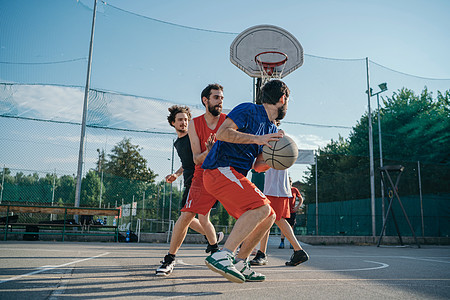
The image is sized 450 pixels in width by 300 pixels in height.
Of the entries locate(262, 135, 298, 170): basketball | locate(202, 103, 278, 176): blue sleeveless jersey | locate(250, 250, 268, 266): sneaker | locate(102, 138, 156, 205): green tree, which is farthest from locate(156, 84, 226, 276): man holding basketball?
locate(102, 138, 156, 205): green tree

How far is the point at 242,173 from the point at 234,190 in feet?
0.79

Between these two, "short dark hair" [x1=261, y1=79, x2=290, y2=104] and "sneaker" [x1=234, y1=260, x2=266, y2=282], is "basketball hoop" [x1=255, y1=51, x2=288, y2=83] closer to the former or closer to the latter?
"short dark hair" [x1=261, y1=79, x2=290, y2=104]

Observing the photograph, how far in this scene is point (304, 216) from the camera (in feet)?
57.3

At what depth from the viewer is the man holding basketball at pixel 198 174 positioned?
336 cm

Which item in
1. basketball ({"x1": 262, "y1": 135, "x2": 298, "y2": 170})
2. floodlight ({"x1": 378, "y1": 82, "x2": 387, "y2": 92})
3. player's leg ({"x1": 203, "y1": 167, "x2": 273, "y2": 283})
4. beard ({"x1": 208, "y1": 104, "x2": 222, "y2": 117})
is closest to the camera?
player's leg ({"x1": 203, "y1": 167, "x2": 273, "y2": 283})

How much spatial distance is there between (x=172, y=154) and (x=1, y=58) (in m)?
5.51

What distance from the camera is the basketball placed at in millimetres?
2697

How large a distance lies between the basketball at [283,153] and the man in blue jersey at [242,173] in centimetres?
11

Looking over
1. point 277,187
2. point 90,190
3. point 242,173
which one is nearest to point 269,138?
point 242,173

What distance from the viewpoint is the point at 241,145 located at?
9.14 ft

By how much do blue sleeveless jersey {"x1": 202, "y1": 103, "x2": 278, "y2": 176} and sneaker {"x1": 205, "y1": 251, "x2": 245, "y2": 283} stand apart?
2.20ft

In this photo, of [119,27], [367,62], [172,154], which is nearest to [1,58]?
[119,27]

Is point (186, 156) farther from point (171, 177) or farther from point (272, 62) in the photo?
point (272, 62)

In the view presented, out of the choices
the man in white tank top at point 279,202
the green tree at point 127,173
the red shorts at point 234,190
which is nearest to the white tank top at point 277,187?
the man in white tank top at point 279,202
